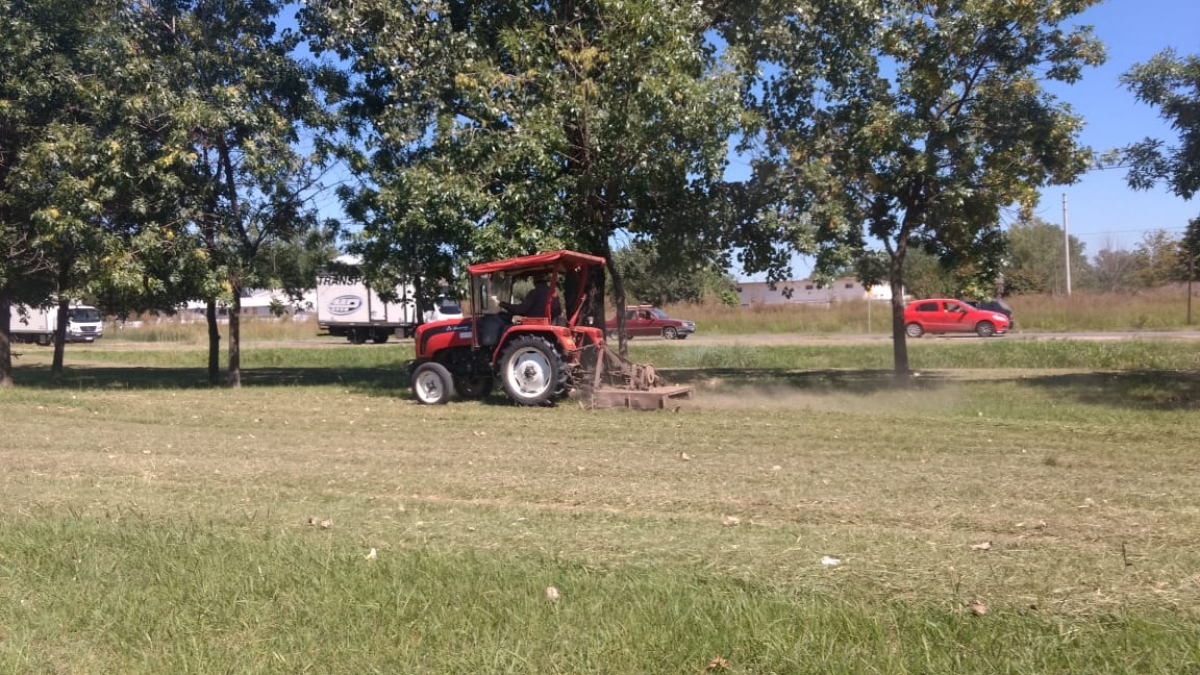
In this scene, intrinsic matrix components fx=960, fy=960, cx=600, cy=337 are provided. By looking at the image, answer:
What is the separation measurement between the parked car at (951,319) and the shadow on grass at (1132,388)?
1636 centimetres

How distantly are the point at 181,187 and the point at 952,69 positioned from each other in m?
14.0

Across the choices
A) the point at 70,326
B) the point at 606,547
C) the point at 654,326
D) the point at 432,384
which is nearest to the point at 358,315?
the point at 654,326

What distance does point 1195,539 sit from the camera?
19.6 ft

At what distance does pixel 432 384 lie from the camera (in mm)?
16078

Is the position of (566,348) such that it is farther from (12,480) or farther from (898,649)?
(898,649)

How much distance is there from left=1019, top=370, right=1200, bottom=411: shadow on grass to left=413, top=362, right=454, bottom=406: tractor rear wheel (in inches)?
396

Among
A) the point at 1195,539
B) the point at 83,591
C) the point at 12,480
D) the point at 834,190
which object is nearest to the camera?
the point at 83,591

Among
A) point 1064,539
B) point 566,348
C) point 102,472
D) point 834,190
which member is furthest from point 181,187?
point 1064,539

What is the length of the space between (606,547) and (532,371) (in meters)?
9.06

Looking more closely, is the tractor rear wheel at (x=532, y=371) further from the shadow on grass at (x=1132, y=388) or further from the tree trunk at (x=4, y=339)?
the tree trunk at (x=4, y=339)

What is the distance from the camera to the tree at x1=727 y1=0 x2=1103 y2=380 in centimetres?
1642

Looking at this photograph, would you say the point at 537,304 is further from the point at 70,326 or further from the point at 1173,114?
the point at 70,326

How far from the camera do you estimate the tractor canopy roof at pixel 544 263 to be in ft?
48.0

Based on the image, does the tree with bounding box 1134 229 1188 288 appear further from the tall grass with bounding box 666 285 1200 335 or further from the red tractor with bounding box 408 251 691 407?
the red tractor with bounding box 408 251 691 407
